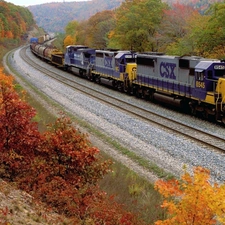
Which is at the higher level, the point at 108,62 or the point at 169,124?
the point at 108,62

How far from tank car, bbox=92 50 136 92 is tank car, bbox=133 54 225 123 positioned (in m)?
1.46

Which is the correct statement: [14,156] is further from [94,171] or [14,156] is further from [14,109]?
[94,171]

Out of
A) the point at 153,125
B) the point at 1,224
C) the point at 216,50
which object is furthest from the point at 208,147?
the point at 216,50

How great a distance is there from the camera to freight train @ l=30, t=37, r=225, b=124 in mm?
21750

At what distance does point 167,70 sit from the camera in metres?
26.7

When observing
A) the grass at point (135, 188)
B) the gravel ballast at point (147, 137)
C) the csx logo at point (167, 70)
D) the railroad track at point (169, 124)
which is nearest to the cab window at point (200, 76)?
the gravel ballast at point (147, 137)

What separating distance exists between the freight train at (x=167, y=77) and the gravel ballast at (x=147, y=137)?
97 centimetres

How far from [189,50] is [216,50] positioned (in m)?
4.86

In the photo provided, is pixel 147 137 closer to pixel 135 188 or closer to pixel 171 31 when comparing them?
pixel 135 188

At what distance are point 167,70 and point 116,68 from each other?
8792mm

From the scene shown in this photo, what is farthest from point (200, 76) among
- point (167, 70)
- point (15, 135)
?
point (15, 135)

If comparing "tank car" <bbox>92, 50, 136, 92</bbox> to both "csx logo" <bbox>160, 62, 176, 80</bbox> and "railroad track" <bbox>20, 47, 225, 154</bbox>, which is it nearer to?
"railroad track" <bbox>20, 47, 225, 154</bbox>

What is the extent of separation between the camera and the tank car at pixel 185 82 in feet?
70.7

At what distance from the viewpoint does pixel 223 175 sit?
14.2 meters
